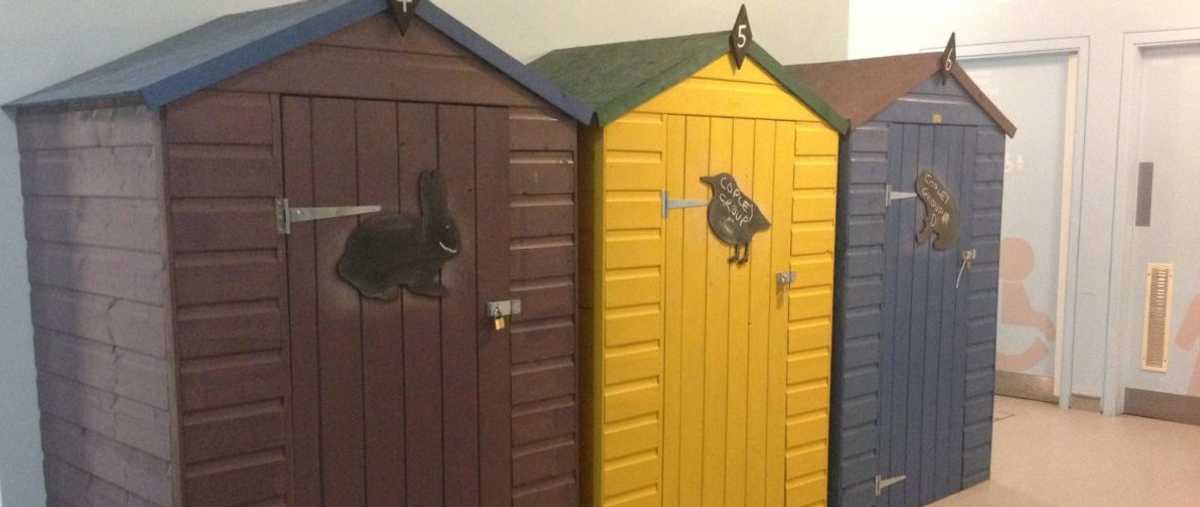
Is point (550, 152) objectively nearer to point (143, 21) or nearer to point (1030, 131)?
point (143, 21)

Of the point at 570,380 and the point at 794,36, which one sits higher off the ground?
the point at 794,36

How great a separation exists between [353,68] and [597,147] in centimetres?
80

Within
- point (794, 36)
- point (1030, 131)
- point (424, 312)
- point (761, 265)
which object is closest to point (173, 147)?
point (424, 312)

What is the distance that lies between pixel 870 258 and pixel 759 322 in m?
0.62

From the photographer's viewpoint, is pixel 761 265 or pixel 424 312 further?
pixel 761 265

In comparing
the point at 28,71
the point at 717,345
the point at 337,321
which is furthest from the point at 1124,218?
the point at 28,71

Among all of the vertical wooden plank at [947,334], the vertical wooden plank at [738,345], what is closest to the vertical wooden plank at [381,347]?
the vertical wooden plank at [738,345]

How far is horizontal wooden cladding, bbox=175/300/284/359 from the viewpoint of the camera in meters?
2.04

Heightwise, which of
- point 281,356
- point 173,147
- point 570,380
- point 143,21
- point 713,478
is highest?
point 143,21

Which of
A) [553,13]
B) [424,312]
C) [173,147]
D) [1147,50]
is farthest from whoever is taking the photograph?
[1147,50]

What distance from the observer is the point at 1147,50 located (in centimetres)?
525

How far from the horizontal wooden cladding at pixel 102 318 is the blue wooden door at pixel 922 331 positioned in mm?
2596

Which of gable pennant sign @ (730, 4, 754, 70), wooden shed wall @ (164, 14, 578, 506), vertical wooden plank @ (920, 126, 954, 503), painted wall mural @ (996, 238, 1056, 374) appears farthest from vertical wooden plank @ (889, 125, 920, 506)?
painted wall mural @ (996, 238, 1056, 374)

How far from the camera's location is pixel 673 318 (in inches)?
120
